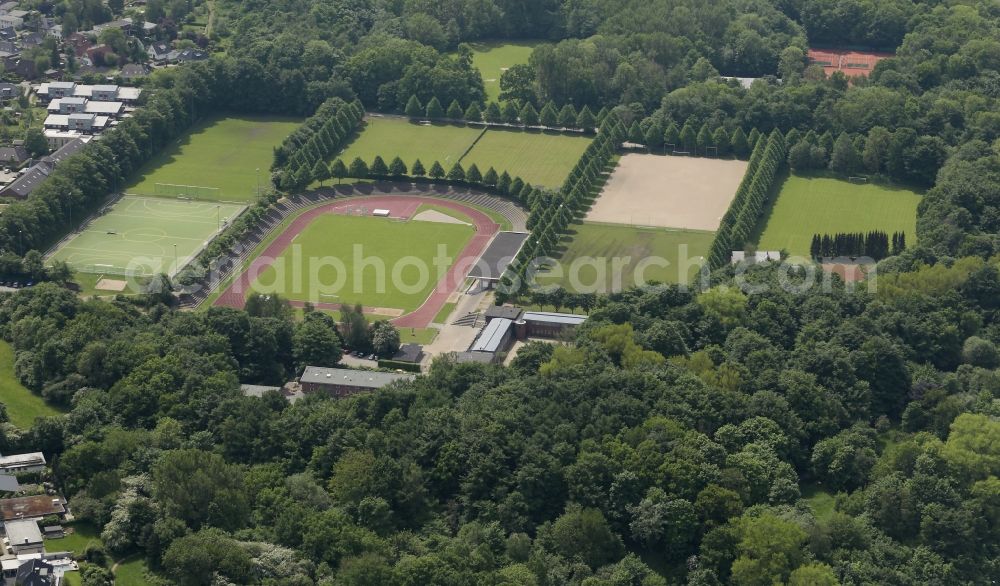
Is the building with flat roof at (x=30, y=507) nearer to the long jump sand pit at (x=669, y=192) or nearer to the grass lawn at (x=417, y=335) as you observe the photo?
the grass lawn at (x=417, y=335)

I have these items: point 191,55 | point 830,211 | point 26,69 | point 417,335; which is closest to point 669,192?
point 830,211

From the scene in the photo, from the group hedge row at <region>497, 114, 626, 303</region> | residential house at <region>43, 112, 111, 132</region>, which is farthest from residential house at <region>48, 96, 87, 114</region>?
hedge row at <region>497, 114, 626, 303</region>

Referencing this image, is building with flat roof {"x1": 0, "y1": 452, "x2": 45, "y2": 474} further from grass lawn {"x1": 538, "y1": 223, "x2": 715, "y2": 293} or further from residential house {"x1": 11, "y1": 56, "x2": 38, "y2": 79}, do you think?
residential house {"x1": 11, "y1": 56, "x2": 38, "y2": 79}

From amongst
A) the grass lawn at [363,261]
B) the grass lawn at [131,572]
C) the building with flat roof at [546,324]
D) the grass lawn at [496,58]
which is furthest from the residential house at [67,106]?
the grass lawn at [131,572]

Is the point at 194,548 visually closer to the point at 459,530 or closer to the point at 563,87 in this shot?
the point at 459,530

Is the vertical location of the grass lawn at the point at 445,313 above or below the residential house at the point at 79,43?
below

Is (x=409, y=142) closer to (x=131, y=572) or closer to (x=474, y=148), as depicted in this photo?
(x=474, y=148)
